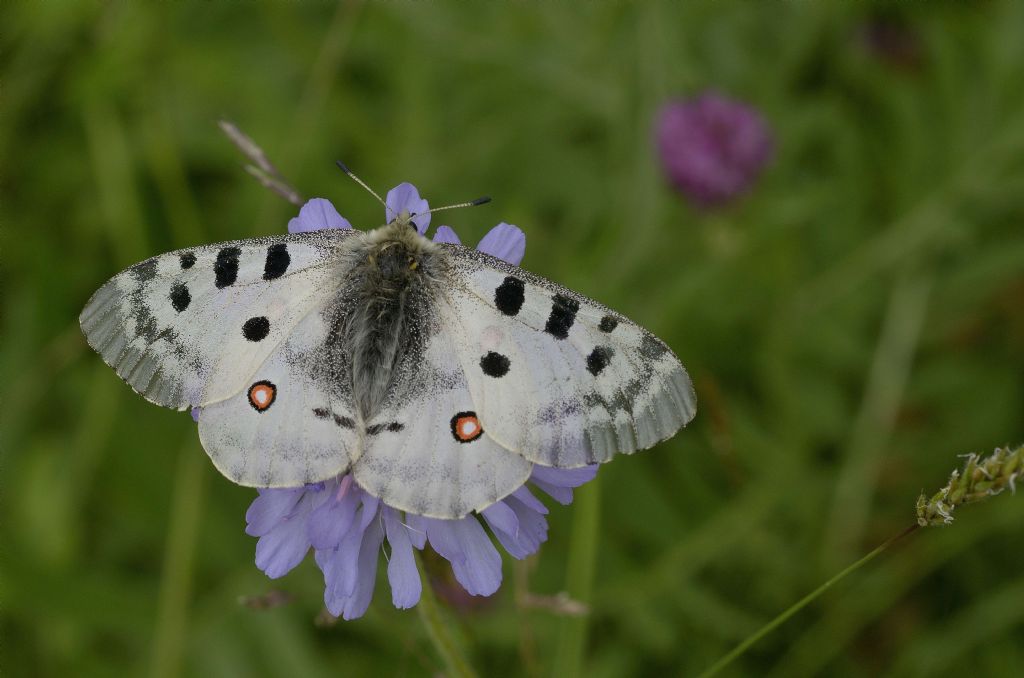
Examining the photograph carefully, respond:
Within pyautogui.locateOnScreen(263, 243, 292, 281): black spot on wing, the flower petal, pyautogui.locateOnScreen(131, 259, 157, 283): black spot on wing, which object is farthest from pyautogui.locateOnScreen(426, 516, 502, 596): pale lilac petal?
pyautogui.locateOnScreen(131, 259, 157, 283): black spot on wing

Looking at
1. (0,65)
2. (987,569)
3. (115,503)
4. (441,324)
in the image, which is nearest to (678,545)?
(987,569)

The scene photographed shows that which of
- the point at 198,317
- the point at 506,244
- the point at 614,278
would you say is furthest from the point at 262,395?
the point at 614,278

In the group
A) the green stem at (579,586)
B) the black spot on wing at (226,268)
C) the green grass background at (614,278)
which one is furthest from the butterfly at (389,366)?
the green grass background at (614,278)

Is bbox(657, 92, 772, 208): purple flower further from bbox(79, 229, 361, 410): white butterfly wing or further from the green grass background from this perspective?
bbox(79, 229, 361, 410): white butterfly wing

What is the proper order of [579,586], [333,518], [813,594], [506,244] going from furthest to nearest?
[579,586], [506,244], [333,518], [813,594]

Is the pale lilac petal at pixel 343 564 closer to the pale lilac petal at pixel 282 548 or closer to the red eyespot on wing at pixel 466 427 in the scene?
the pale lilac petal at pixel 282 548

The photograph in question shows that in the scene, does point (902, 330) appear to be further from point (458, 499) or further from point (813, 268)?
point (458, 499)

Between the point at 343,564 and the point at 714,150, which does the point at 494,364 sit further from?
the point at 714,150
